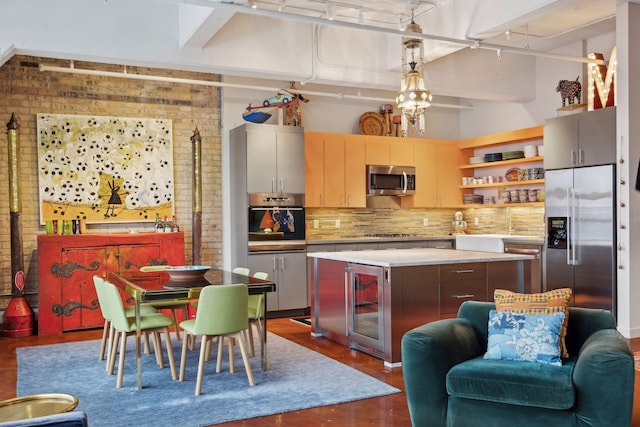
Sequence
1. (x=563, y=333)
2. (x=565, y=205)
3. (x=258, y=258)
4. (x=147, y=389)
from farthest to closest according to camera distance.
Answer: (x=258, y=258) < (x=565, y=205) < (x=147, y=389) < (x=563, y=333)

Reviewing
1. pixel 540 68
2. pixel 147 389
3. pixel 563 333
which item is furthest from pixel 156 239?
pixel 540 68

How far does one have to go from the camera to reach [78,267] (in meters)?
7.00

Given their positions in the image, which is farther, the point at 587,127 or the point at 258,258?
the point at 258,258

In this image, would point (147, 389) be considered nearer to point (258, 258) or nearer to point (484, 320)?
point (484, 320)

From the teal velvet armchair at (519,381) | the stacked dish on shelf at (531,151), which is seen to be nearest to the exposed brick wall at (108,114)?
the stacked dish on shelf at (531,151)

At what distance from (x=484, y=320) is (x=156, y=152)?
5.39m

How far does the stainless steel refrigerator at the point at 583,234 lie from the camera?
263 inches

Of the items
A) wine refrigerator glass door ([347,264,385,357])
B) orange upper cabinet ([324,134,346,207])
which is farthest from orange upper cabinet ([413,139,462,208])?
wine refrigerator glass door ([347,264,385,357])

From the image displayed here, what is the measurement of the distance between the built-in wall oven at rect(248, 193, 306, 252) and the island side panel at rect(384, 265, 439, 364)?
2.89 metres

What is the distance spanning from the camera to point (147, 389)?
4.59m

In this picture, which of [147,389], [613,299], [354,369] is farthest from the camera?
[613,299]

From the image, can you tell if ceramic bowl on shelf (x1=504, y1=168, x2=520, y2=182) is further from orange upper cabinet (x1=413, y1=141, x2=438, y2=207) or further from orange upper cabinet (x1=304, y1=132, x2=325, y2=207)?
orange upper cabinet (x1=304, y1=132, x2=325, y2=207)

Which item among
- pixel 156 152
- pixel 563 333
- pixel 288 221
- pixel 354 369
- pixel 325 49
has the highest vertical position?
pixel 325 49

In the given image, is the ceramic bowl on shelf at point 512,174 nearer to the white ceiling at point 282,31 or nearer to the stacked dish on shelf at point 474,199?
the stacked dish on shelf at point 474,199
